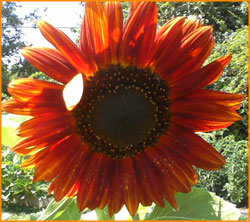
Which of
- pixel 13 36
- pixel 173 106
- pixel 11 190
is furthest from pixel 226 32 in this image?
pixel 13 36

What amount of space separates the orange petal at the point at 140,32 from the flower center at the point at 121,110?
4cm

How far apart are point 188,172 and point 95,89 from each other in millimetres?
164

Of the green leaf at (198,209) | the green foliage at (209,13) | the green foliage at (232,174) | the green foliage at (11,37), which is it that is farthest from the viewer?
the green foliage at (11,37)

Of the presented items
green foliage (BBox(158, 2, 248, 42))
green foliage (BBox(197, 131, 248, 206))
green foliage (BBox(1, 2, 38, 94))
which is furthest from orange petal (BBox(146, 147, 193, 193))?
green foliage (BBox(1, 2, 38, 94))

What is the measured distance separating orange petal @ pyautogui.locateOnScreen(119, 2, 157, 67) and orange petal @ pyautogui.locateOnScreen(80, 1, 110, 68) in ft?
0.08

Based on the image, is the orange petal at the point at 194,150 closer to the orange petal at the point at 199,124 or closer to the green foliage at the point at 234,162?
the orange petal at the point at 199,124

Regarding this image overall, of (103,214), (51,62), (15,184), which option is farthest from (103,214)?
(15,184)

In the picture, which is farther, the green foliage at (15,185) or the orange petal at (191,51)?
the green foliage at (15,185)

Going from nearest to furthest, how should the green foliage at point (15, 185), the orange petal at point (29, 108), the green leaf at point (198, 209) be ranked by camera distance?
1. the orange petal at point (29, 108)
2. the green leaf at point (198, 209)
3. the green foliage at point (15, 185)

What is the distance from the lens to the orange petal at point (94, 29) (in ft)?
1.43

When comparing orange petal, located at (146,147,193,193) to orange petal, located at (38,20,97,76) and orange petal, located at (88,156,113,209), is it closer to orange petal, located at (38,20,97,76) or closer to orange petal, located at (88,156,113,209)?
orange petal, located at (88,156,113,209)

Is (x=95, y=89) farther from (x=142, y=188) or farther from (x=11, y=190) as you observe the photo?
(x=11, y=190)

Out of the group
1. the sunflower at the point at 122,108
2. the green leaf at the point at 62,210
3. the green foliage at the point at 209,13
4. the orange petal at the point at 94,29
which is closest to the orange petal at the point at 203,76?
the sunflower at the point at 122,108

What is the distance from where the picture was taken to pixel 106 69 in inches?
20.2
